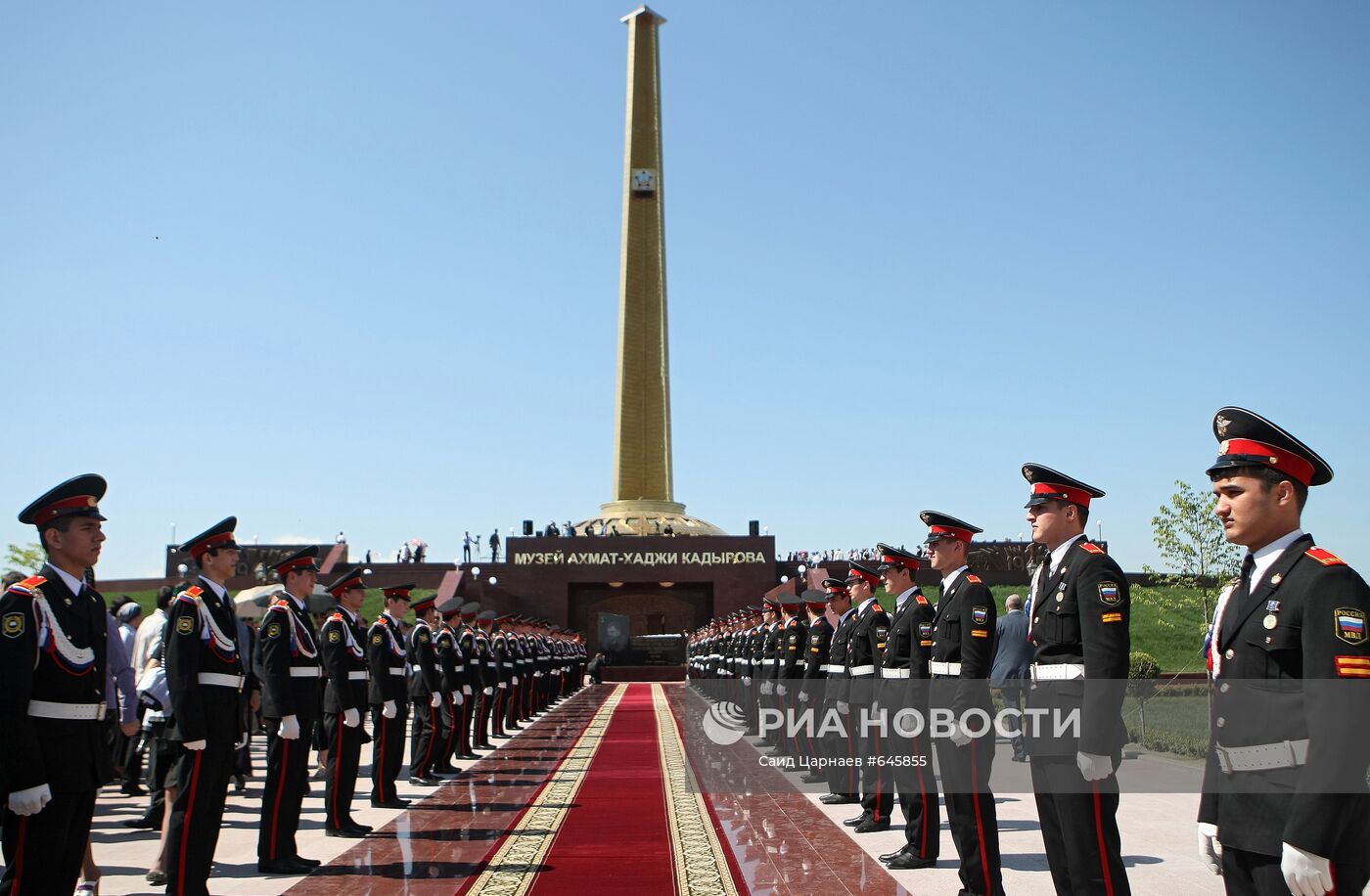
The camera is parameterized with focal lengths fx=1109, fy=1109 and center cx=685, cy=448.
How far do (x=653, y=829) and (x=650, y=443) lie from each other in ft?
141

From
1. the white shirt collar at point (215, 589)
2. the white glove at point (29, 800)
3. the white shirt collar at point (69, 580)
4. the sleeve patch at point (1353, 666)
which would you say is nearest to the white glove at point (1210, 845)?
the sleeve patch at point (1353, 666)

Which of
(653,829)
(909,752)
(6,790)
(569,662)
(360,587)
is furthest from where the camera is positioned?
(569,662)

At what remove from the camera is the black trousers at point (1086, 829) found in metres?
4.36

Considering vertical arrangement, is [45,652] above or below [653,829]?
above

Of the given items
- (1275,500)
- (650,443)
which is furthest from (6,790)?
(650,443)

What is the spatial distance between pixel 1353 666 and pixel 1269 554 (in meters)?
0.49

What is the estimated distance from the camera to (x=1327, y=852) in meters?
2.73

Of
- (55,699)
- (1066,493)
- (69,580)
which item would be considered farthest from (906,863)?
(69,580)

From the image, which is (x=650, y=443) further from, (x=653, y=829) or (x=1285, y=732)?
(x=1285, y=732)

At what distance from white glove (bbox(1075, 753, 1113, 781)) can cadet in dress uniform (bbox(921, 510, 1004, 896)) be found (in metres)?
1.53

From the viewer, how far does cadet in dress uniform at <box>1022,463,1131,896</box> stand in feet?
14.1

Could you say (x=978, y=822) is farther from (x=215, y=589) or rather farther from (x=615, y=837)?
(x=215, y=589)

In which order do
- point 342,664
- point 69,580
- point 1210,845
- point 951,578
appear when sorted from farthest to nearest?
point 342,664
point 951,578
point 69,580
point 1210,845

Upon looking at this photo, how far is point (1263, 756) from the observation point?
121 inches
